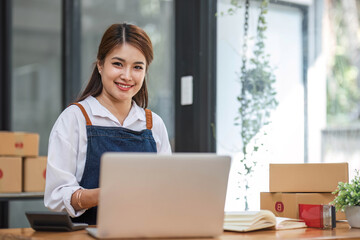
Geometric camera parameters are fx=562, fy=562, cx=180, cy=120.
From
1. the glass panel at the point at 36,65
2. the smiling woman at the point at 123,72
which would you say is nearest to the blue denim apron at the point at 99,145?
the smiling woman at the point at 123,72

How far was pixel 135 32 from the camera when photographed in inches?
80.7

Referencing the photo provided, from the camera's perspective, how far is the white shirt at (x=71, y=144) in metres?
1.84

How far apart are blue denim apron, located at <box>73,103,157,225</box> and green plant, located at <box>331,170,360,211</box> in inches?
27.6

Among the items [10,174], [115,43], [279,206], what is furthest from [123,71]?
[10,174]

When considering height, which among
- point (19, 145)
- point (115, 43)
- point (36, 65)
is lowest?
point (19, 145)

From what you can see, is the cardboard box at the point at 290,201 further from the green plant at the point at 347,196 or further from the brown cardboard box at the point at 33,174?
the brown cardboard box at the point at 33,174

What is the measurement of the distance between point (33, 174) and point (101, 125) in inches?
68.9

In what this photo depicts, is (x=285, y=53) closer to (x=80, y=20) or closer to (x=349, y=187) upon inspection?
(x=349, y=187)

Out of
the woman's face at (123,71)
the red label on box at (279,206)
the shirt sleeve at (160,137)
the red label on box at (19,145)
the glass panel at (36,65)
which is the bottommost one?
the red label on box at (279,206)

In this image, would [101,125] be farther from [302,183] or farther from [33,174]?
[33,174]

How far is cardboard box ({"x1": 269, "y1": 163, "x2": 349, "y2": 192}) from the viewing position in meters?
2.07

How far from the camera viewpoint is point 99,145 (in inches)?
78.7

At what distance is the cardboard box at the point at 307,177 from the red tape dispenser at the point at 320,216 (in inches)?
8.3

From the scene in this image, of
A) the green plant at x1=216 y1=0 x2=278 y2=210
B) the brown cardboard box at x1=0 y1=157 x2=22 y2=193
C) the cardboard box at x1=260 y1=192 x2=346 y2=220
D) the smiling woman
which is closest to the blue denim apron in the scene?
the smiling woman
